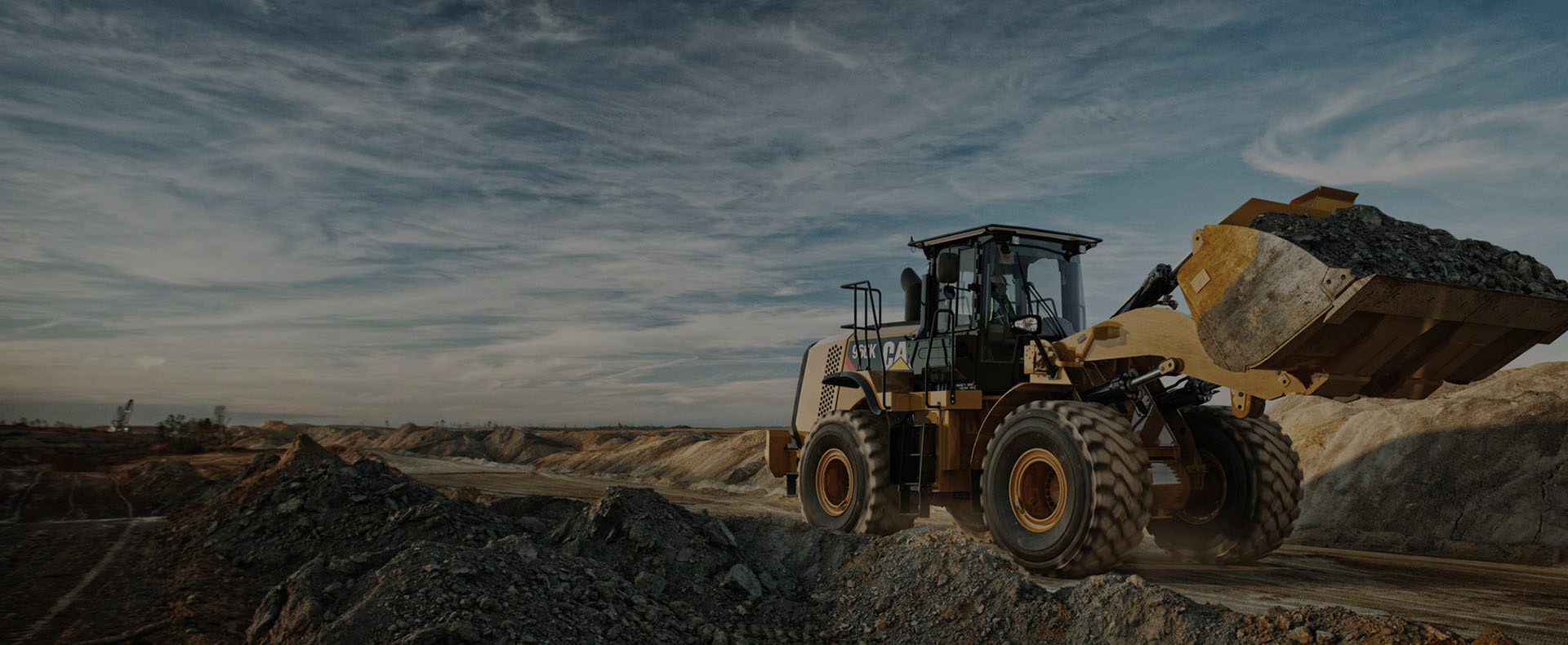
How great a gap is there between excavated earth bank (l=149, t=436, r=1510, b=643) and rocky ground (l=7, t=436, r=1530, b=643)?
0.01 metres

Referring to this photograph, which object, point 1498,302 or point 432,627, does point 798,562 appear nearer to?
point 432,627

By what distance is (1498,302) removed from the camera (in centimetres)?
628

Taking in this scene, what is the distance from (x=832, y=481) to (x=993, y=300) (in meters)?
3.04

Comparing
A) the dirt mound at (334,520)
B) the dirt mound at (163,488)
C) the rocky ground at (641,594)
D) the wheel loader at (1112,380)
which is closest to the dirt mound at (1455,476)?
the wheel loader at (1112,380)

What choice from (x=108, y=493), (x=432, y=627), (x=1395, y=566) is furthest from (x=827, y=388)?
(x=108, y=493)

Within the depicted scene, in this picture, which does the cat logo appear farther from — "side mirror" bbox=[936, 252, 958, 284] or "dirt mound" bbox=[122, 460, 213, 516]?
"dirt mound" bbox=[122, 460, 213, 516]

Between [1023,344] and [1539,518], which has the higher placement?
[1023,344]

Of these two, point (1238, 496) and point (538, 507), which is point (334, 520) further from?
point (1238, 496)

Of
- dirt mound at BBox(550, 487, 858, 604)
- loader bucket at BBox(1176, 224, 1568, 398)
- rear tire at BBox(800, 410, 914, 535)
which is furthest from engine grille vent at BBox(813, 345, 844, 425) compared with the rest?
loader bucket at BBox(1176, 224, 1568, 398)

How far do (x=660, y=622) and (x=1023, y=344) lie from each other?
16.4 ft

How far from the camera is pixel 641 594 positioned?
22.1 feet

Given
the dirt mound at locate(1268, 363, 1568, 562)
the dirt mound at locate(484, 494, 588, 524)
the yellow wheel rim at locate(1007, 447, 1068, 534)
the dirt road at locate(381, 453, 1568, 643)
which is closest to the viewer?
the dirt road at locate(381, 453, 1568, 643)

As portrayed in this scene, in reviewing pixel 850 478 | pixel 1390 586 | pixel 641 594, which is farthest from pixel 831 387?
pixel 1390 586

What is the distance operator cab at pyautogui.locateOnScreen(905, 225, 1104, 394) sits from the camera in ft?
31.3
